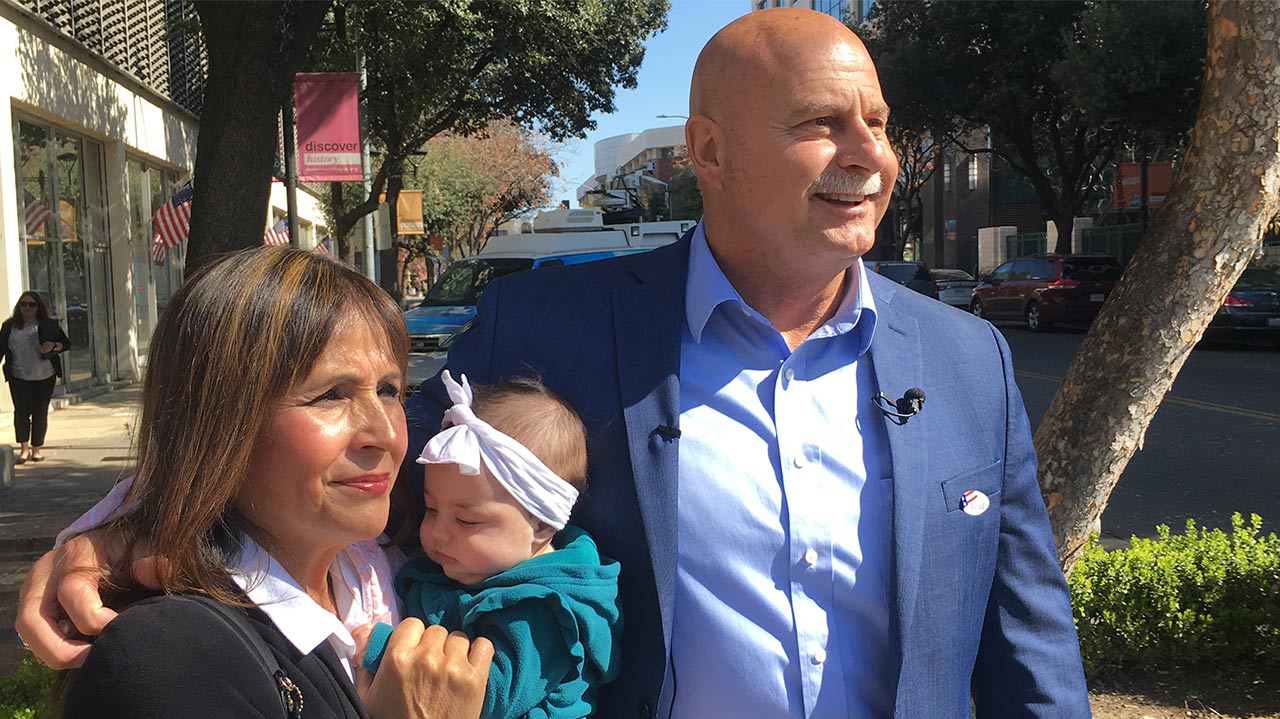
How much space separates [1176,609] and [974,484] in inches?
138

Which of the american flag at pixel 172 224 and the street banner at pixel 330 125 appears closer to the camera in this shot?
the street banner at pixel 330 125

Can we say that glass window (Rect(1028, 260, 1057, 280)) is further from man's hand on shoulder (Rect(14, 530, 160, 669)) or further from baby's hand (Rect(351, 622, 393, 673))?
man's hand on shoulder (Rect(14, 530, 160, 669))

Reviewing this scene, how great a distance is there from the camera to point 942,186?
54.9 metres

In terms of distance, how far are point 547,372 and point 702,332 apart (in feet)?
1.05

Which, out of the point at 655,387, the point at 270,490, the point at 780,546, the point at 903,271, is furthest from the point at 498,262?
the point at 903,271

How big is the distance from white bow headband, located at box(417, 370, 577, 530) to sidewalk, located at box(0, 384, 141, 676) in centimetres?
245

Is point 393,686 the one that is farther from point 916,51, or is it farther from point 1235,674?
point 916,51

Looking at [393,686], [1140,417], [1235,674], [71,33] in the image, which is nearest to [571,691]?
[393,686]

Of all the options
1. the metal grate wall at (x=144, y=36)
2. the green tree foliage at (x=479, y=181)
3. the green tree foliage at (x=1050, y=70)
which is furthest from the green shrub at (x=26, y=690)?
the green tree foliage at (x=479, y=181)

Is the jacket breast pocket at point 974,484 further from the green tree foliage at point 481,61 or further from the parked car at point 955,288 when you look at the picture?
the parked car at point 955,288

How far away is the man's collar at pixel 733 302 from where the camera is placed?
2230 millimetres

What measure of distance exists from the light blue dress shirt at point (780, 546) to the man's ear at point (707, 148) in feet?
0.87

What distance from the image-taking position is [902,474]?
2.09m

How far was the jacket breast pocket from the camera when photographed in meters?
2.13
